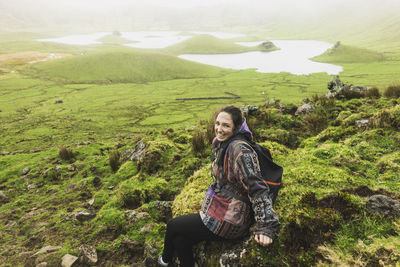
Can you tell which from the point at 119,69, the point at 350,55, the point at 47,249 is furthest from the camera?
the point at 350,55

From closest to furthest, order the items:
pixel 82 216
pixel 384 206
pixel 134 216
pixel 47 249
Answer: pixel 384 206
pixel 47 249
pixel 134 216
pixel 82 216

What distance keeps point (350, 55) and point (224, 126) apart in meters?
91.2

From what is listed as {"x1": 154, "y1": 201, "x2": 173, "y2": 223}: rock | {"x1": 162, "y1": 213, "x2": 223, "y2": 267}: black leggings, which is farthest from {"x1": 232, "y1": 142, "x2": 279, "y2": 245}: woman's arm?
{"x1": 154, "y1": 201, "x2": 173, "y2": 223}: rock

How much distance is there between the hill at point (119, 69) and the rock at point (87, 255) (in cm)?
4965

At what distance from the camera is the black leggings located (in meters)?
2.91

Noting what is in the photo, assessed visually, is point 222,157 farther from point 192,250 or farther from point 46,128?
point 46,128

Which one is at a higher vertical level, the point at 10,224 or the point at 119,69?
the point at 10,224

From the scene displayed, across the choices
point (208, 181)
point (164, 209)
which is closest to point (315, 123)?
point (208, 181)

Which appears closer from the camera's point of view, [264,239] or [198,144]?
[264,239]

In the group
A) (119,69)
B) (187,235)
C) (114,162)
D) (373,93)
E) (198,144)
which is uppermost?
(373,93)

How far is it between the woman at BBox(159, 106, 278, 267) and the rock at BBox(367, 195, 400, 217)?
1.41 metres

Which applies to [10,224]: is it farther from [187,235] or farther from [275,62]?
[275,62]

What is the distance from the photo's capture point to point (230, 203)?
109 inches

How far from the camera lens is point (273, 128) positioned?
7766mm
